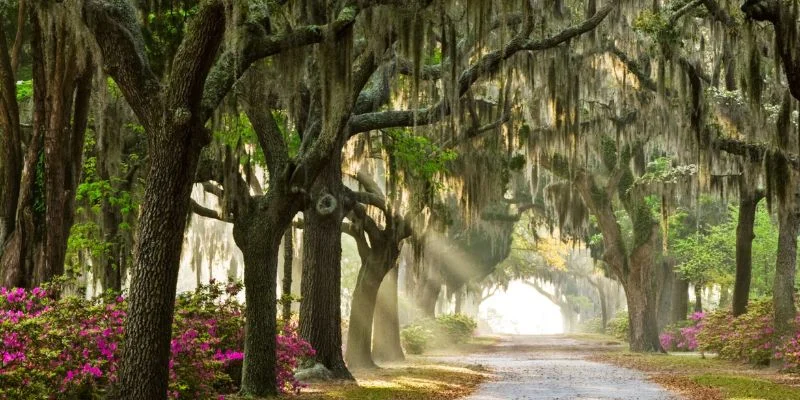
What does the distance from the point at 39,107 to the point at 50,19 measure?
1220 mm

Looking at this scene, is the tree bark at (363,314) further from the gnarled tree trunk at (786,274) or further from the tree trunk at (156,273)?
the tree trunk at (156,273)

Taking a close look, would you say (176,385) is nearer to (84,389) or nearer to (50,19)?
(84,389)

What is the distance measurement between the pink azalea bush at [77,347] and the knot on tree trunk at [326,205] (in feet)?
11.4

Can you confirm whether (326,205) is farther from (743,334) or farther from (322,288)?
(743,334)

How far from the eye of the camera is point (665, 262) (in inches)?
1539

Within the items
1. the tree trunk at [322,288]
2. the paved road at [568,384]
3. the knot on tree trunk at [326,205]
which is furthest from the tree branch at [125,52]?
the paved road at [568,384]

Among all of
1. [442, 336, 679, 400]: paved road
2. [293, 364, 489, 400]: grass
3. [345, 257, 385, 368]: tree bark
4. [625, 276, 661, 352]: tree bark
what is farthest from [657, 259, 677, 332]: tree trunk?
[345, 257, 385, 368]: tree bark

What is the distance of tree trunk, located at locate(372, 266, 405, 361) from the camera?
2469 cm

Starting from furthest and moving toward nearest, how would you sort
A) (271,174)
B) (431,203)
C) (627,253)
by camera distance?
(627,253) → (431,203) → (271,174)

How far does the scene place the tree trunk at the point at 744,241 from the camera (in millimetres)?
22500

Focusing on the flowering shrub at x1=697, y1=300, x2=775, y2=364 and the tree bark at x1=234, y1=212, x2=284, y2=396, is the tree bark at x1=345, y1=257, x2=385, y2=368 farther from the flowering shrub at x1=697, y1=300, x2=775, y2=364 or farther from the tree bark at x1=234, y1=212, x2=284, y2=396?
the tree bark at x1=234, y1=212, x2=284, y2=396

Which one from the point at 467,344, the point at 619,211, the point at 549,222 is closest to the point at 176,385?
the point at 549,222

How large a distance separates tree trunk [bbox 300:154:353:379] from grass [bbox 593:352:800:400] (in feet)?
20.5

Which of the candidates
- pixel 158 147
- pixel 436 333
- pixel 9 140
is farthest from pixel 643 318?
pixel 158 147
